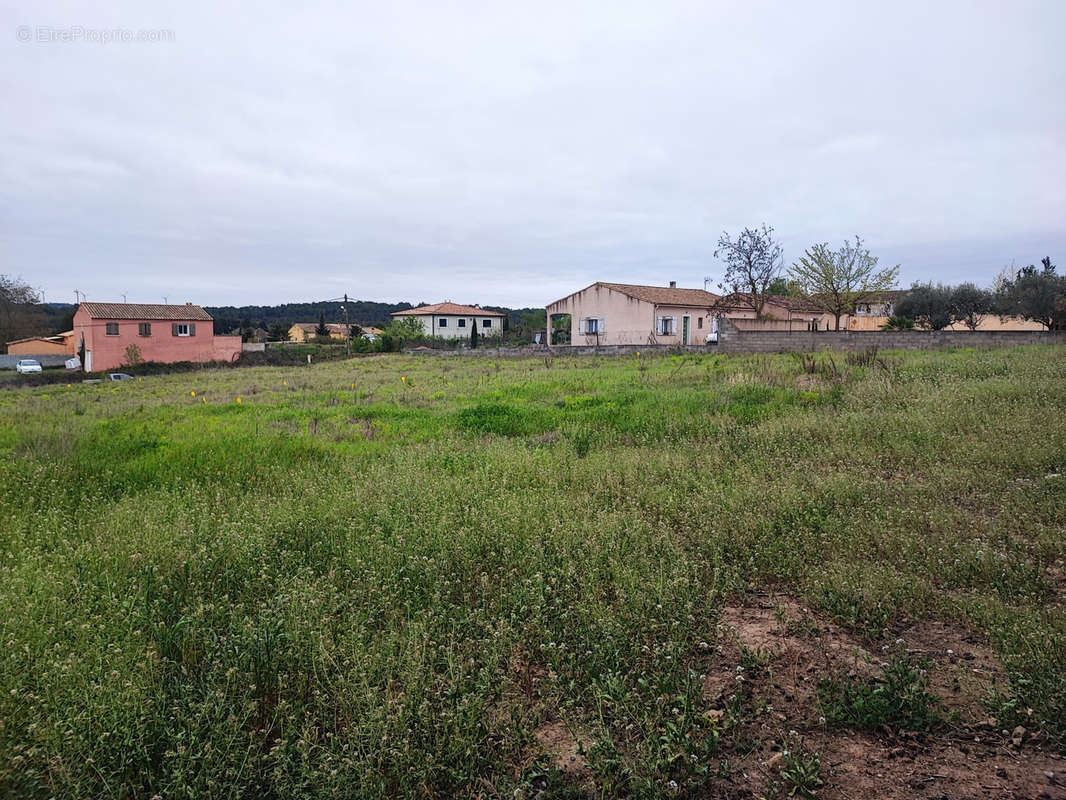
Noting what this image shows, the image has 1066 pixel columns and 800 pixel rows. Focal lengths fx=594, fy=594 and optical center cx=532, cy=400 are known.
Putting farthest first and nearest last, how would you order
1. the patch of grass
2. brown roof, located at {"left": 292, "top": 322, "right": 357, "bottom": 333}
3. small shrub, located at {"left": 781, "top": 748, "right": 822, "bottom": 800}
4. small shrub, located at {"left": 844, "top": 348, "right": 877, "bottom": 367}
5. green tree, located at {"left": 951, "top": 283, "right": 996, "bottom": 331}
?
brown roof, located at {"left": 292, "top": 322, "right": 357, "bottom": 333} → green tree, located at {"left": 951, "top": 283, "right": 996, "bottom": 331} → small shrub, located at {"left": 844, "top": 348, "right": 877, "bottom": 367} → the patch of grass → small shrub, located at {"left": 781, "top": 748, "right": 822, "bottom": 800}

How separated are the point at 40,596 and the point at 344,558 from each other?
1.92 m

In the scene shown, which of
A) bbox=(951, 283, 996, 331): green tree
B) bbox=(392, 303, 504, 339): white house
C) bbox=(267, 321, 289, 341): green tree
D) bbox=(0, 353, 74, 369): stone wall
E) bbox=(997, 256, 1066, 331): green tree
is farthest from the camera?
bbox=(267, 321, 289, 341): green tree

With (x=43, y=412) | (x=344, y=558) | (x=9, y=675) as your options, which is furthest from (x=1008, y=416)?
(x=43, y=412)

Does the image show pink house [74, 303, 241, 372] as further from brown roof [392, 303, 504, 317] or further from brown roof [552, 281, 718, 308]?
brown roof [552, 281, 718, 308]

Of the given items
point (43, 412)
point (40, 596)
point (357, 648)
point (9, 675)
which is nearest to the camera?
point (9, 675)

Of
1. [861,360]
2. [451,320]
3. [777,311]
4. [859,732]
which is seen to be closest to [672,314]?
[777,311]

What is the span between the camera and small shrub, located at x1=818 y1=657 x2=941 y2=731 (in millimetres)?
2932

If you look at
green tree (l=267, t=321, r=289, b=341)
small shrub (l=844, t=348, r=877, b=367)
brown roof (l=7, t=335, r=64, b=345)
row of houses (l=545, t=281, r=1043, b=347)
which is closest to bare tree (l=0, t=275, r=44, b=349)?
brown roof (l=7, t=335, r=64, b=345)

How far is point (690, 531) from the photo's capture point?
5.39 metres

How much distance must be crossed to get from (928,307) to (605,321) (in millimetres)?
21581

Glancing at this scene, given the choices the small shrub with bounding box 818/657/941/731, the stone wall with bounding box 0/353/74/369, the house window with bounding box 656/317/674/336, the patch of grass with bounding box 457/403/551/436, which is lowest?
the small shrub with bounding box 818/657/941/731

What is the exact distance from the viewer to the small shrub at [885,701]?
9.62 feet

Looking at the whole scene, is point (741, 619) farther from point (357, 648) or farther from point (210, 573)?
point (210, 573)

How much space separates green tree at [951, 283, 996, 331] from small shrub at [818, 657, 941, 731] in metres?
43.5
